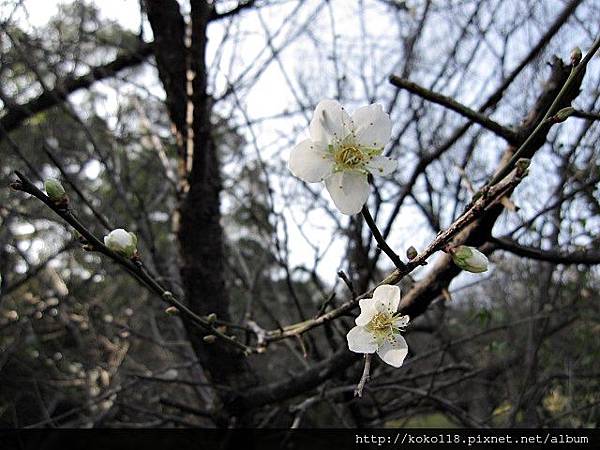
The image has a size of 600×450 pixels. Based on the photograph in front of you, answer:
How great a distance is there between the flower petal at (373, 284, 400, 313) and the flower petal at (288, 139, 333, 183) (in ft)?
0.84

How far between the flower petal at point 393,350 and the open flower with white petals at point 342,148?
0.36 m

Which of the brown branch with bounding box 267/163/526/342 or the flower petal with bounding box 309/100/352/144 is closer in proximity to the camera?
the brown branch with bounding box 267/163/526/342

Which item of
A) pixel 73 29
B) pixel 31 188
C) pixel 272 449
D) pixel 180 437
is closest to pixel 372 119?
pixel 31 188

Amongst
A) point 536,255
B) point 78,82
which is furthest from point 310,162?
point 78,82

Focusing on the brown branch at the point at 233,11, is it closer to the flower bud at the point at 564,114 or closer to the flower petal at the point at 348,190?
the flower petal at the point at 348,190

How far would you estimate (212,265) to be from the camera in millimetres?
2223

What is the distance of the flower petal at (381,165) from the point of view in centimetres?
103

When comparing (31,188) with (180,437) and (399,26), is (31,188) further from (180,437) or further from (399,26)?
(399,26)

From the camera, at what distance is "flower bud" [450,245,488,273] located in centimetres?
96

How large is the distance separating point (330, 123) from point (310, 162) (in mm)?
99

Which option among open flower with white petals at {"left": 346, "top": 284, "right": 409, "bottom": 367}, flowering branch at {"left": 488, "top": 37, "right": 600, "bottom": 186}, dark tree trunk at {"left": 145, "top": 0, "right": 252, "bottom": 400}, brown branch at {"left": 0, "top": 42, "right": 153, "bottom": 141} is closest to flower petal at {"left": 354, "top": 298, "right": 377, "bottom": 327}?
open flower with white petals at {"left": 346, "top": 284, "right": 409, "bottom": 367}

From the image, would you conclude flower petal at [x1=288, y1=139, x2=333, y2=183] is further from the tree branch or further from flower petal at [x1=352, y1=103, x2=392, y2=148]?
the tree branch

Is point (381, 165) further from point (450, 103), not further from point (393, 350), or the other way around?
point (393, 350)

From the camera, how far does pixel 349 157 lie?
3.43 ft
